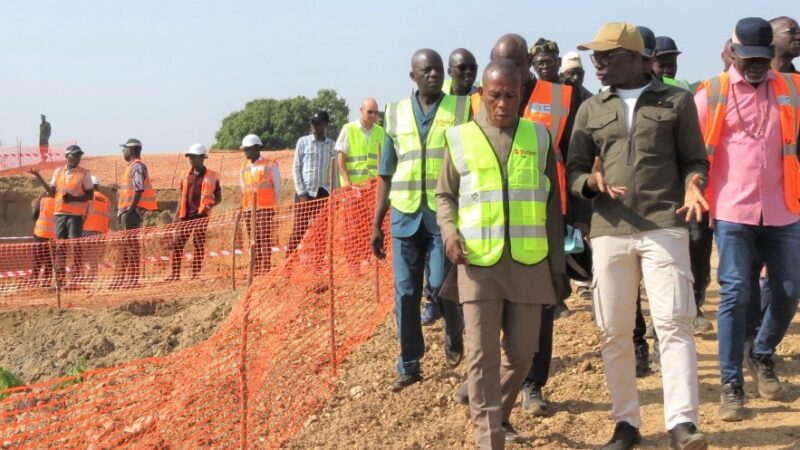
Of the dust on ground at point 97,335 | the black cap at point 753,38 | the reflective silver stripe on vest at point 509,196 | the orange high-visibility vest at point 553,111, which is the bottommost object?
the dust on ground at point 97,335

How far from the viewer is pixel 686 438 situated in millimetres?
4605

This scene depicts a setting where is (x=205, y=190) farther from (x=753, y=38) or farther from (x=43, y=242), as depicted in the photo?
(x=753, y=38)

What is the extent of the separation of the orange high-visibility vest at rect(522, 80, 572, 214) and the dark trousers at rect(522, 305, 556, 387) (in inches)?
26.5

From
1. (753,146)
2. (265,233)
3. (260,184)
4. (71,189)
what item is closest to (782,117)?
(753,146)

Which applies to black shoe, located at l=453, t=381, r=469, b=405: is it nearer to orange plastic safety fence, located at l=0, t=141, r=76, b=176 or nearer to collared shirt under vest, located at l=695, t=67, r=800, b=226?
collared shirt under vest, located at l=695, t=67, r=800, b=226

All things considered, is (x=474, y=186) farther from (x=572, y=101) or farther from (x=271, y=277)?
(x=271, y=277)

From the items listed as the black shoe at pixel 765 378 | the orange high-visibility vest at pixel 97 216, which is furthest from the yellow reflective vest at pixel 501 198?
the orange high-visibility vest at pixel 97 216

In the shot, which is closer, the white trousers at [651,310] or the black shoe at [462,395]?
the white trousers at [651,310]

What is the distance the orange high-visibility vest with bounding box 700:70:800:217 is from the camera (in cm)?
555

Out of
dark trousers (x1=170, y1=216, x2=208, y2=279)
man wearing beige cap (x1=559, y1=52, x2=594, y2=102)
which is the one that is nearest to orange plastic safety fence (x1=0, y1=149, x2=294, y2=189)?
dark trousers (x1=170, y1=216, x2=208, y2=279)

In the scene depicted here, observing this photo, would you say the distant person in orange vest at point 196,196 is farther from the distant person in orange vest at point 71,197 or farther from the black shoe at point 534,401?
the black shoe at point 534,401

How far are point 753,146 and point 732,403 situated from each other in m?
1.36

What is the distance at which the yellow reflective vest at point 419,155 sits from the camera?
6258mm

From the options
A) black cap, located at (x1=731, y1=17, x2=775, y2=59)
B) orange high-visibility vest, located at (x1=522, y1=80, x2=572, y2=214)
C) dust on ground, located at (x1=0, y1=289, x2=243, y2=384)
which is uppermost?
black cap, located at (x1=731, y1=17, x2=775, y2=59)
